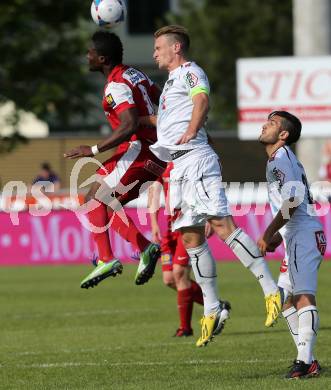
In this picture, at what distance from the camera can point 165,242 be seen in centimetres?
1427

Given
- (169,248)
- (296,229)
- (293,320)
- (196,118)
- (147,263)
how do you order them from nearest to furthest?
(296,229) < (196,118) < (293,320) < (147,263) < (169,248)

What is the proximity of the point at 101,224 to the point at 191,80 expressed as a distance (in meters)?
1.84

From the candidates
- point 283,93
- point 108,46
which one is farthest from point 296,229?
point 283,93

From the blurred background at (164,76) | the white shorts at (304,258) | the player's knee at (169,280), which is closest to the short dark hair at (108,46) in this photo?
the white shorts at (304,258)

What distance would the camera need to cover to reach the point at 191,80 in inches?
405

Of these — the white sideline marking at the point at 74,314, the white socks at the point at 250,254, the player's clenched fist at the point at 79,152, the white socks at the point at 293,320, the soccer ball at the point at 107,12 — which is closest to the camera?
the white socks at the point at 250,254

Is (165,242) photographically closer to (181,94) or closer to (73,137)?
(181,94)

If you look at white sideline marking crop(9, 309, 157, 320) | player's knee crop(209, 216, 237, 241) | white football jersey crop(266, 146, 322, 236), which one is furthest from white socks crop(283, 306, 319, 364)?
white sideline marking crop(9, 309, 157, 320)

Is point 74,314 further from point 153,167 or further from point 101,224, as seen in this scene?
point 153,167

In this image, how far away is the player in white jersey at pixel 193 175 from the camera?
10281mm

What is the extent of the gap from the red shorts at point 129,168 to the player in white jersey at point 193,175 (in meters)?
0.74

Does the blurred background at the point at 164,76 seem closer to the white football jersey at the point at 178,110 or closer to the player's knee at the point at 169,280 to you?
the player's knee at the point at 169,280

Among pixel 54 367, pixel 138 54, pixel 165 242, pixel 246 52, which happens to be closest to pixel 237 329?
pixel 165 242

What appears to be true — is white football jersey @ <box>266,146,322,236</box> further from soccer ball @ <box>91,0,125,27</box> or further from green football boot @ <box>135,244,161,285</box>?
soccer ball @ <box>91,0,125,27</box>
